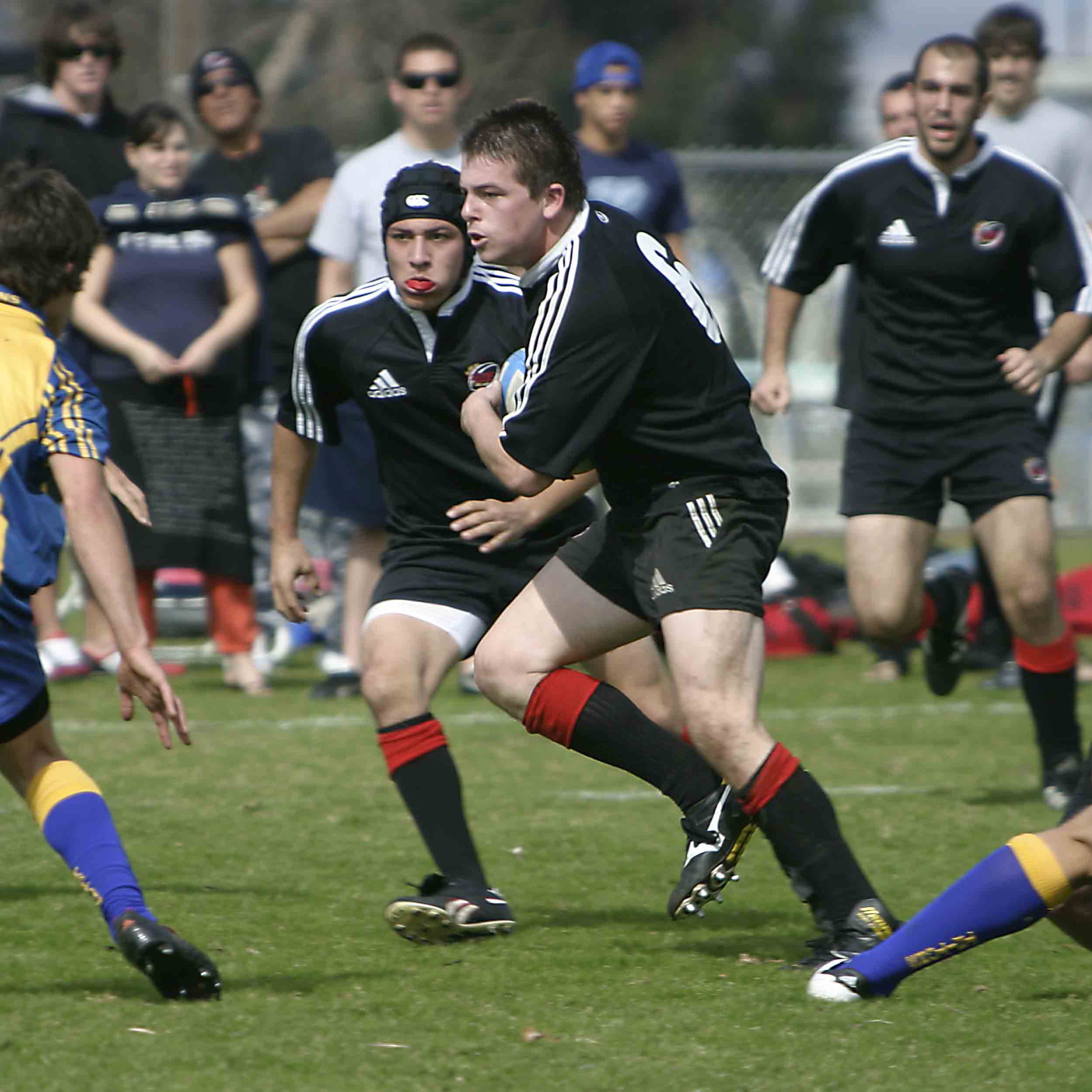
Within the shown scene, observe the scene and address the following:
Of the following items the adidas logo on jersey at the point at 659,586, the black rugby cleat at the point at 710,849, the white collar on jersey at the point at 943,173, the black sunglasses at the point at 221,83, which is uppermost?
the black sunglasses at the point at 221,83

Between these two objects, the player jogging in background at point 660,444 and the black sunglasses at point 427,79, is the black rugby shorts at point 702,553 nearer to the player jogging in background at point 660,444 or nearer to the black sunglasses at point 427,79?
the player jogging in background at point 660,444

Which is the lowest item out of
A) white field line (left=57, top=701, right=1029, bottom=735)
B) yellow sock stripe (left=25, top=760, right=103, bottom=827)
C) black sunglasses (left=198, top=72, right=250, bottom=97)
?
white field line (left=57, top=701, right=1029, bottom=735)

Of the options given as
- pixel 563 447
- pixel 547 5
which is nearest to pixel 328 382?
pixel 563 447

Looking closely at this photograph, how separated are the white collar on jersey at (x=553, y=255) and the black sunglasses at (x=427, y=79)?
410cm

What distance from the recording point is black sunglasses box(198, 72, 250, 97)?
347 inches

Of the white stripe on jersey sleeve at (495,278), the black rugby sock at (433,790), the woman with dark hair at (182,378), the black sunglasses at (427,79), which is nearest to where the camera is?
the black rugby sock at (433,790)

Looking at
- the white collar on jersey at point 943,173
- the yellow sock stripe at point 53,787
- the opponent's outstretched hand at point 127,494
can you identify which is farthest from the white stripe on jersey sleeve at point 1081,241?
the yellow sock stripe at point 53,787

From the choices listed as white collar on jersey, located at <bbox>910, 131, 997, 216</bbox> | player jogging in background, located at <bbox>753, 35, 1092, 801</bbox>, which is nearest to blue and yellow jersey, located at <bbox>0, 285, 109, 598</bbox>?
player jogging in background, located at <bbox>753, 35, 1092, 801</bbox>

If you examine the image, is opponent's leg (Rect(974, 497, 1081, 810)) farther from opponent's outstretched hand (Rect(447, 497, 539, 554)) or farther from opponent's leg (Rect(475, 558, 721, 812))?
opponent's outstretched hand (Rect(447, 497, 539, 554))

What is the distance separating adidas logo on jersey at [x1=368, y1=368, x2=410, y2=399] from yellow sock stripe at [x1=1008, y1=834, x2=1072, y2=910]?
6.91 feet

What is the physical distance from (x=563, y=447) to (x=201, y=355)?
4563 millimetres

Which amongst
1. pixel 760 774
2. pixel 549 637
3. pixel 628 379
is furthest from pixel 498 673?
pixel 628 379

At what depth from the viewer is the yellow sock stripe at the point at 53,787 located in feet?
13.5

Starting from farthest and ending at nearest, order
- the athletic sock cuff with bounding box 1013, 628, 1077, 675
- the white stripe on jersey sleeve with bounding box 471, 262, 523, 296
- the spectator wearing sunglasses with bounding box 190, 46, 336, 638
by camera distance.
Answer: the spectator wearing sunglasses with bounding box 190, 46, 336, 638 → the athletic sock cuff with bounding box 1013, 628, 1077, 675 → the white stripe on jersey sleeve with bounding box 471, 262, 523, 296
